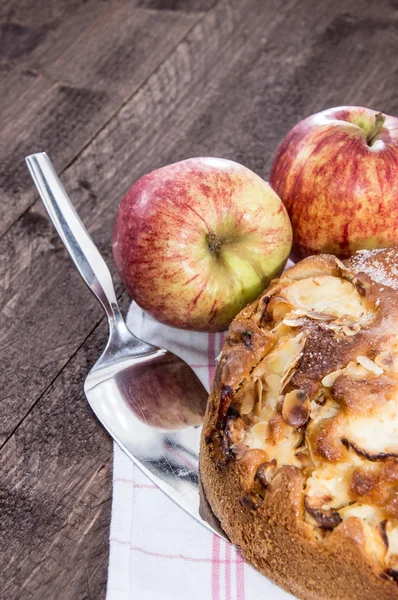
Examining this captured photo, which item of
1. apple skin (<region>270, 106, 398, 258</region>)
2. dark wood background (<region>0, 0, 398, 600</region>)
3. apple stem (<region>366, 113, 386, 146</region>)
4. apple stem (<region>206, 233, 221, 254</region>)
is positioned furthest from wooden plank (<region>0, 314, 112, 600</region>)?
apple stem (<region>366, 113, 386, 146</region>)

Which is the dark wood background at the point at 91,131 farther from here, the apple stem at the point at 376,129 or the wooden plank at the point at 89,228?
the apple stem at the point at 376,129

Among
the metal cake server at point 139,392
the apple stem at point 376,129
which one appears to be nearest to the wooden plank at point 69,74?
the metal cake server at point 139,392

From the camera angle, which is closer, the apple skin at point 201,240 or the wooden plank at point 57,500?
the wooden plank at point 57,500

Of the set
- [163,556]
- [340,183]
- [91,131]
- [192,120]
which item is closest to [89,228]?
[91,131]

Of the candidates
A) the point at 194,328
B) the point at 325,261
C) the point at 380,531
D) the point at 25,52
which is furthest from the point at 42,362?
the point at 25,52

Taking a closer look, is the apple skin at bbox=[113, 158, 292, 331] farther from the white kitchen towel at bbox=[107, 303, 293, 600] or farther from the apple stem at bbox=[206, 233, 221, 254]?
the white kitchen towel at bbox=[107, 303, 293, 600]

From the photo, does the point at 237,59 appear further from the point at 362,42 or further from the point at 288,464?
the point at 288,464
